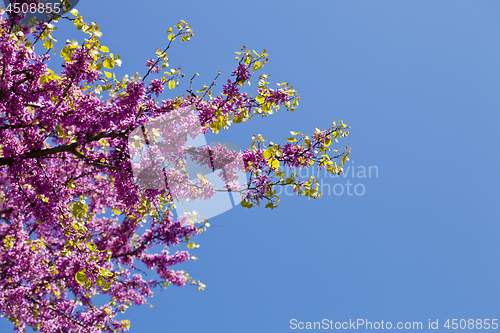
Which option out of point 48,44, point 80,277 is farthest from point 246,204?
point 48,44

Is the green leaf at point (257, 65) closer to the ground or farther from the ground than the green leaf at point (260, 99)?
farther from the ground

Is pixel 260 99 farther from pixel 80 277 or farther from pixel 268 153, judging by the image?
pixel 80 277

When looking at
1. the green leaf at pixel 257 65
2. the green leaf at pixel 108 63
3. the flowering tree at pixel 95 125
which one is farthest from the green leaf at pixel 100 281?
the green leaf at pixel 257 65

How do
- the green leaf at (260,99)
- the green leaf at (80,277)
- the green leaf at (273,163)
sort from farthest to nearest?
1. the green leaf at (260,99)
2. the green leaf at (273,163)
3. the green leaf at (80,277)

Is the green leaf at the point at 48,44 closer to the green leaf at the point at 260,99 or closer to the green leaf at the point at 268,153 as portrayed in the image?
the green leaf at the point at 260,99

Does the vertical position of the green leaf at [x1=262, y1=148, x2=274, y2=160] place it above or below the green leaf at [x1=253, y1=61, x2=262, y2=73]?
below

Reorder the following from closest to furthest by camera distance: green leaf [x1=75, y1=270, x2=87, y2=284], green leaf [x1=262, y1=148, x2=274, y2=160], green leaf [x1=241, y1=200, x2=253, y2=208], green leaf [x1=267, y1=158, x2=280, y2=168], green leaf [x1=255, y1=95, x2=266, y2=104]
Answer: green leaf [x1=75, y1=270, x2=87, y2=284], green leaf [x1=262, y1=148, x2=274, y2=160], green leaf [x1=267, y1=158, x2=280, y2=168], green leaf [x1=241, y1=200, x2=253, y2=208], green leaf [x1=255, y1=95, x2=266, y2=104]

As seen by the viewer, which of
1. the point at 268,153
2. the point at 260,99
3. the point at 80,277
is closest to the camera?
the point at 80,277

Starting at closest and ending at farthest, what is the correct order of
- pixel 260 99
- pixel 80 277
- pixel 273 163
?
pixel 80 277 → pixel 273 163 → pixel 260 99

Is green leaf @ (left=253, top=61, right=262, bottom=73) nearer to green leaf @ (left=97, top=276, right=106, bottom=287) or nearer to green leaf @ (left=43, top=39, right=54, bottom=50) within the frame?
green leaf @ (left=43, top=39, right=54, bottom=50)

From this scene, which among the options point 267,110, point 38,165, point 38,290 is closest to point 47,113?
point 38,165

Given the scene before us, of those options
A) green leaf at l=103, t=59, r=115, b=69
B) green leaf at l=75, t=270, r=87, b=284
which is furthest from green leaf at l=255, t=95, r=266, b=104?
green leaf at l=75, t=270, r=87, b=284
